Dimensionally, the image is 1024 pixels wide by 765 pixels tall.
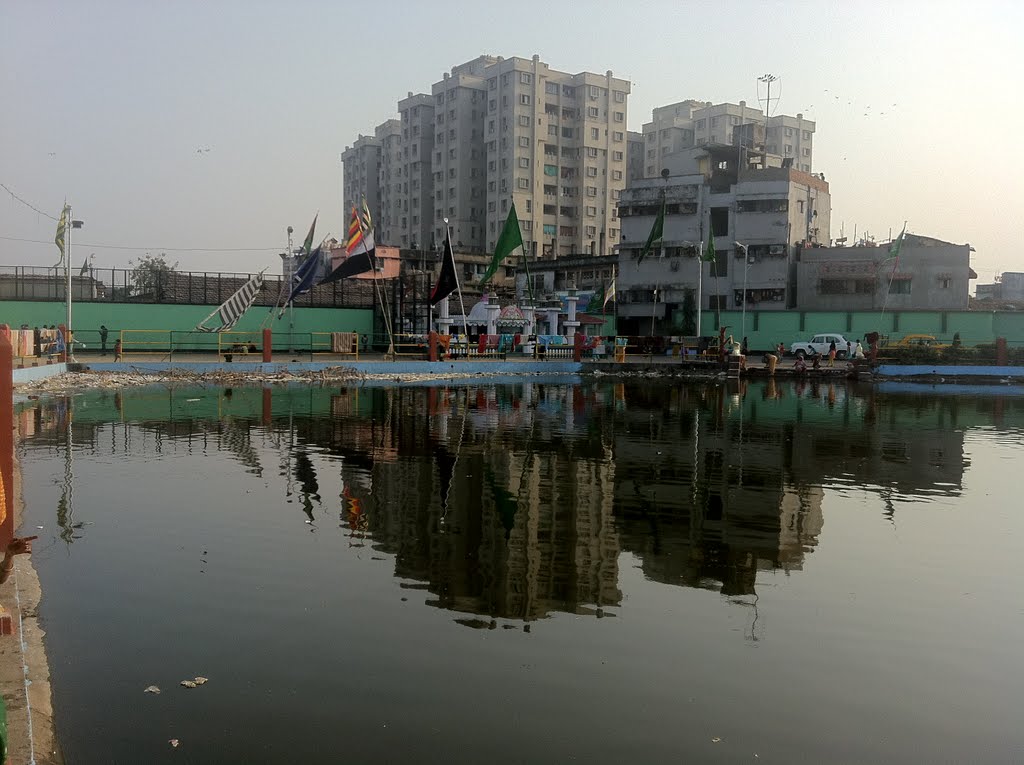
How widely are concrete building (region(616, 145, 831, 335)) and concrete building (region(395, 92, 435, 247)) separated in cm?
4854

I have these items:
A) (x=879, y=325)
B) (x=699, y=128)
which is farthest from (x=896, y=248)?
(x=699, y=128)

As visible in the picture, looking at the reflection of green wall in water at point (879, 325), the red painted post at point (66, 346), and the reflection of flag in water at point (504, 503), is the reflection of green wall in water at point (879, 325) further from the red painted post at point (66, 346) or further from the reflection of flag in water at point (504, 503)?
the reflection of flag in water at point (504, 503)

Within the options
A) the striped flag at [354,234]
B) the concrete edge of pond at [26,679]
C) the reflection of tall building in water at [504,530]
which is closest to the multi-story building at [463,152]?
the striped flag at [354,234]

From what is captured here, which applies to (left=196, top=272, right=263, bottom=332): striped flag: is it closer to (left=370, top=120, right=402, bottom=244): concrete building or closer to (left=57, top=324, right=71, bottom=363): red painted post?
(left=57, top=324, right=71, bottom=363): red painted post

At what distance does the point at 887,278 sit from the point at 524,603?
62856 millimetres

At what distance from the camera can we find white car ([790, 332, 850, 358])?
179 ft

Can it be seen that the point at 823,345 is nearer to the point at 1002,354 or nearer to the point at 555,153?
the point at 1002,354

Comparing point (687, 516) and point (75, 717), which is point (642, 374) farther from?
point (75, 717)

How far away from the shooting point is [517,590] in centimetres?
812

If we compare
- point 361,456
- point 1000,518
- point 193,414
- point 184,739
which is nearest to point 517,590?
point 184,739

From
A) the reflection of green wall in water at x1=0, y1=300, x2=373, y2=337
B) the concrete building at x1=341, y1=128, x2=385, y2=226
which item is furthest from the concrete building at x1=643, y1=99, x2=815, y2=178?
the reflection of green wall in water at x1=0, y1=300, x2=373, y2=337

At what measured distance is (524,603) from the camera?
7754 millimetres

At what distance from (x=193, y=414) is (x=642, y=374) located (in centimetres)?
2622

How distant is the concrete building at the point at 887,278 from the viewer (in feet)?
205
